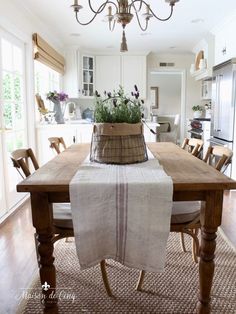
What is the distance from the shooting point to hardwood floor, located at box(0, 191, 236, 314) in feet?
5.40

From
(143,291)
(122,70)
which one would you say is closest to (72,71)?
(122,70)

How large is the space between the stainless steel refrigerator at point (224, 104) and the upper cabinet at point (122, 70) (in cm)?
199

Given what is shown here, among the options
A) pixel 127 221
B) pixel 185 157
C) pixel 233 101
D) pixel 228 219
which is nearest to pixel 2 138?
pixel 185 157

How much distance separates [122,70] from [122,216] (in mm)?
5148

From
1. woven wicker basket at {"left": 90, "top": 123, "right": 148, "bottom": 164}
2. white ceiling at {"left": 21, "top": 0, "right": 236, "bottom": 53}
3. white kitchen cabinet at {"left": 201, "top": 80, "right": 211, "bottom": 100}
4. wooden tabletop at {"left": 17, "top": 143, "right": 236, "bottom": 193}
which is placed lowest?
wooden tabletop at {"left": 17, "top": 143, "right": 236, "bottom": 193}

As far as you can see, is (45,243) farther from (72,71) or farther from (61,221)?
(72,71)

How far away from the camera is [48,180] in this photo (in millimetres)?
1241

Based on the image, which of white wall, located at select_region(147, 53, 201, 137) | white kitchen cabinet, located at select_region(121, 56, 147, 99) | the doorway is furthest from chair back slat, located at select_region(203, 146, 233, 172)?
the doorway

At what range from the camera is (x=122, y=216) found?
1.20 m

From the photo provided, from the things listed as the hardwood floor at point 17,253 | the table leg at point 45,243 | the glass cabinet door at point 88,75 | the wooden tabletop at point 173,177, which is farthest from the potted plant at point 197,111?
the table leg at point 45,243

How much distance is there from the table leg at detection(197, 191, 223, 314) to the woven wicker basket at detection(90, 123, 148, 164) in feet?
1.47

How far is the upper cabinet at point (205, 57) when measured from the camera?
15.9ft

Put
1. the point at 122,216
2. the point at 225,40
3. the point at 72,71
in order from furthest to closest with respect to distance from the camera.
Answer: the point at 72,71 < the point at 225,40 < the point at 122,216

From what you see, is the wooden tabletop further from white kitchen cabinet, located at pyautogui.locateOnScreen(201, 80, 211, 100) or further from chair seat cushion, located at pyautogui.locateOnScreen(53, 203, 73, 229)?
white kitchen cabinet, located at pyautogui.locateOnScreen(201, 80, 211, 100)
